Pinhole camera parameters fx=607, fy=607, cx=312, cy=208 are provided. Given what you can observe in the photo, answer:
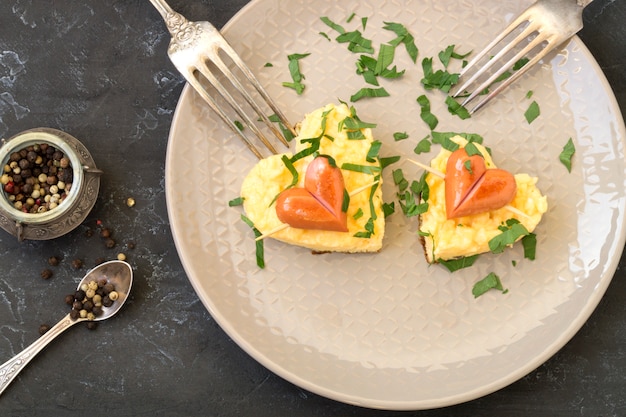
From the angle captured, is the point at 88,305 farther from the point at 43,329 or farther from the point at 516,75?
the point at 516,75

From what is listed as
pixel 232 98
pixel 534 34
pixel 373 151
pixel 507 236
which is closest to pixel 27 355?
pixel 232 98

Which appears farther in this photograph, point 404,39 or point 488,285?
point 404,39

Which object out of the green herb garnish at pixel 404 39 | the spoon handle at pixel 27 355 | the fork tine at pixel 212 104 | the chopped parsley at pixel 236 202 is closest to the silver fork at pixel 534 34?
the green herb garnish at pixel 404 39

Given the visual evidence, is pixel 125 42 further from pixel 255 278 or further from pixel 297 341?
pixel 297 341

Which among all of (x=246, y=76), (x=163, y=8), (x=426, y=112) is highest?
(x=163, y=8)

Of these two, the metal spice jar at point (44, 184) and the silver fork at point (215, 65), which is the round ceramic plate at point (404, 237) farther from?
the metal spice jar at point (44, 184)

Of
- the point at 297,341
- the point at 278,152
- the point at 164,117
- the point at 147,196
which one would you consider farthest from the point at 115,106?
the point at 297,341

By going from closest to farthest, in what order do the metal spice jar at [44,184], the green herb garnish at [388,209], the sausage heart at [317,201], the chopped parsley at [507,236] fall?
the sausage heart at [317,201], the chopped parsley at [507,236], the metal spice jar at [44,184], the green herb garnish at [388,209]

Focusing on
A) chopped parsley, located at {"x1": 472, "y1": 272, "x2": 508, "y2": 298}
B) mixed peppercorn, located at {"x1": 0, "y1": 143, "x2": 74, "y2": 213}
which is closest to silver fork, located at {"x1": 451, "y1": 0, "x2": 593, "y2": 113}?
chopped parsley, located at {"x1": 472, "y1": 272, "x2": 508, "y2": 298}
